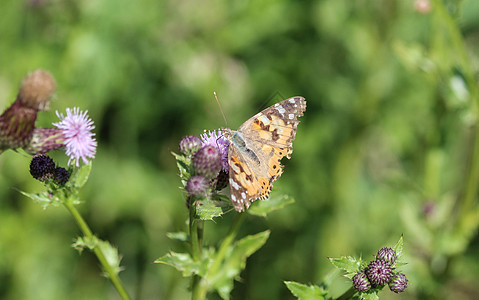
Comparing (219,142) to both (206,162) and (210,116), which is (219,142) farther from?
(210,116)

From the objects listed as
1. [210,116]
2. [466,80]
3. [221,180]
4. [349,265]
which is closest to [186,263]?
[221,180]

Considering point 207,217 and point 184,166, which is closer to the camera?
point 207,217

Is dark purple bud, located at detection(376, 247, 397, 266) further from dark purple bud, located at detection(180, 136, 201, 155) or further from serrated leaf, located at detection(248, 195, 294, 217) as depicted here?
dark purple bud, located at detection(180, 136, 201, 155)

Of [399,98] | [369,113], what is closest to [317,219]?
[369,113]

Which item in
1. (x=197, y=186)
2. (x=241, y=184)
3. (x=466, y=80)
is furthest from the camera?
(x=466, y=80)

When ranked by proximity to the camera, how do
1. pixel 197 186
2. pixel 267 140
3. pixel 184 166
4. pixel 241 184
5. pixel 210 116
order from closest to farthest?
pixel 197 186 < pixel 241 184 < pixel 184 166 < pixel 267 140 < pixel 210 116

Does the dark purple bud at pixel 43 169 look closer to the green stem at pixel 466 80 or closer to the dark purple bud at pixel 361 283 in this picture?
the dark purple bud at pixel 361 283

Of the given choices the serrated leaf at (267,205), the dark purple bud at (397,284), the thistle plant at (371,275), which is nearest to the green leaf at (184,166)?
the serrated leaf at (267,205)
